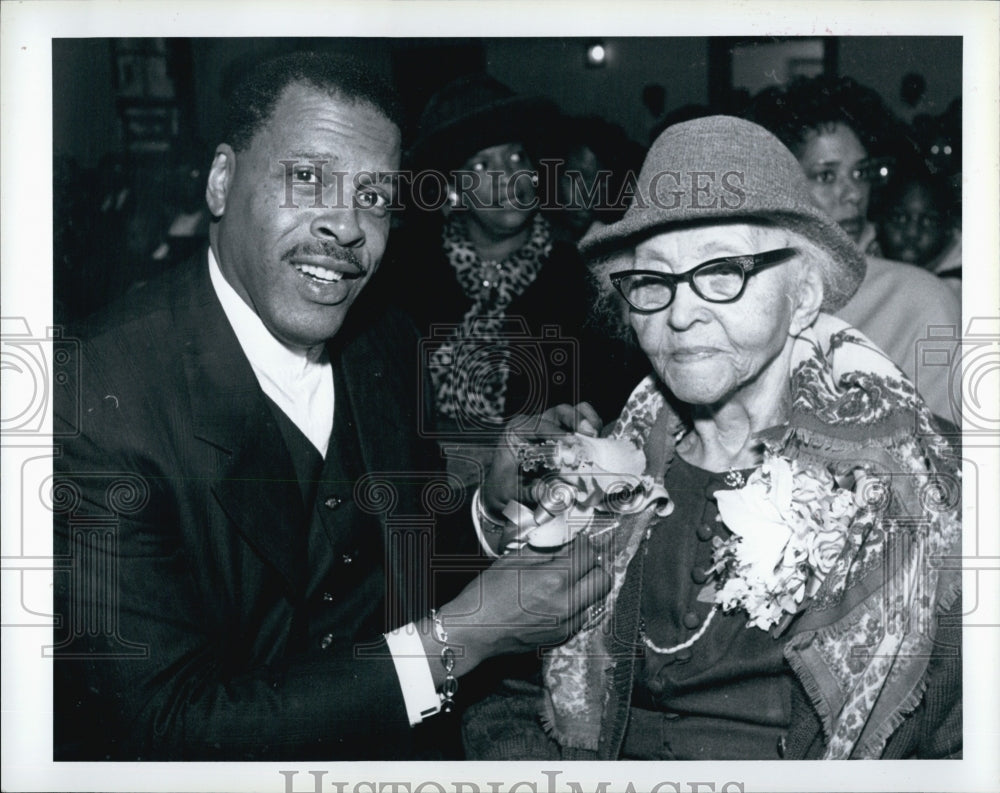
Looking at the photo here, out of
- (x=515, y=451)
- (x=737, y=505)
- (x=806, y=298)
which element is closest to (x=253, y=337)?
(x=515, y=451)

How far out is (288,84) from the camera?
325 centimetres

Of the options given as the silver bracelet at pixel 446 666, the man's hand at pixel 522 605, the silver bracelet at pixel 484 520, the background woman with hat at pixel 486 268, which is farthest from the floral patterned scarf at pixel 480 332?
the silver bracelet at pixel 446 666

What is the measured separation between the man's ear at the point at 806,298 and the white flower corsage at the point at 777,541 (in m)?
0.38

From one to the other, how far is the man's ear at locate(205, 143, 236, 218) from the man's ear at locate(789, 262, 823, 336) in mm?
1576

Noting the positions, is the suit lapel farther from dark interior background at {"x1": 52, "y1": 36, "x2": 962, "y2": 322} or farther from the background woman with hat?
the background woman with hat

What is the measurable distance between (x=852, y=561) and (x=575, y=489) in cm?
79

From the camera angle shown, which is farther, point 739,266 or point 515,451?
point 515,451

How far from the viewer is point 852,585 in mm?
3279

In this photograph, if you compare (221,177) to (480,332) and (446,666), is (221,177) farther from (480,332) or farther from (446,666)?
(446,666)

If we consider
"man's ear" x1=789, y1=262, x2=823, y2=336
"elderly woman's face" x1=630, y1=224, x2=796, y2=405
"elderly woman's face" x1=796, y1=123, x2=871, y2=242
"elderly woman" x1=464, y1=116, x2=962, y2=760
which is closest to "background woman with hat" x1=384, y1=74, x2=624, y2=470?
"elderly woman" x1=464, y1=116, x2=962, y2=760

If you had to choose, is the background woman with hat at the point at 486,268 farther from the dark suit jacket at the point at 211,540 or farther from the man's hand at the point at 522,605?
the man's hand at the point at 522,605

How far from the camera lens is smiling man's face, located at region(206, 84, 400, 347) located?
3238 mm

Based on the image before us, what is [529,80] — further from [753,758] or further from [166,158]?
[753,758]

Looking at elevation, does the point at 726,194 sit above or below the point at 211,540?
above
